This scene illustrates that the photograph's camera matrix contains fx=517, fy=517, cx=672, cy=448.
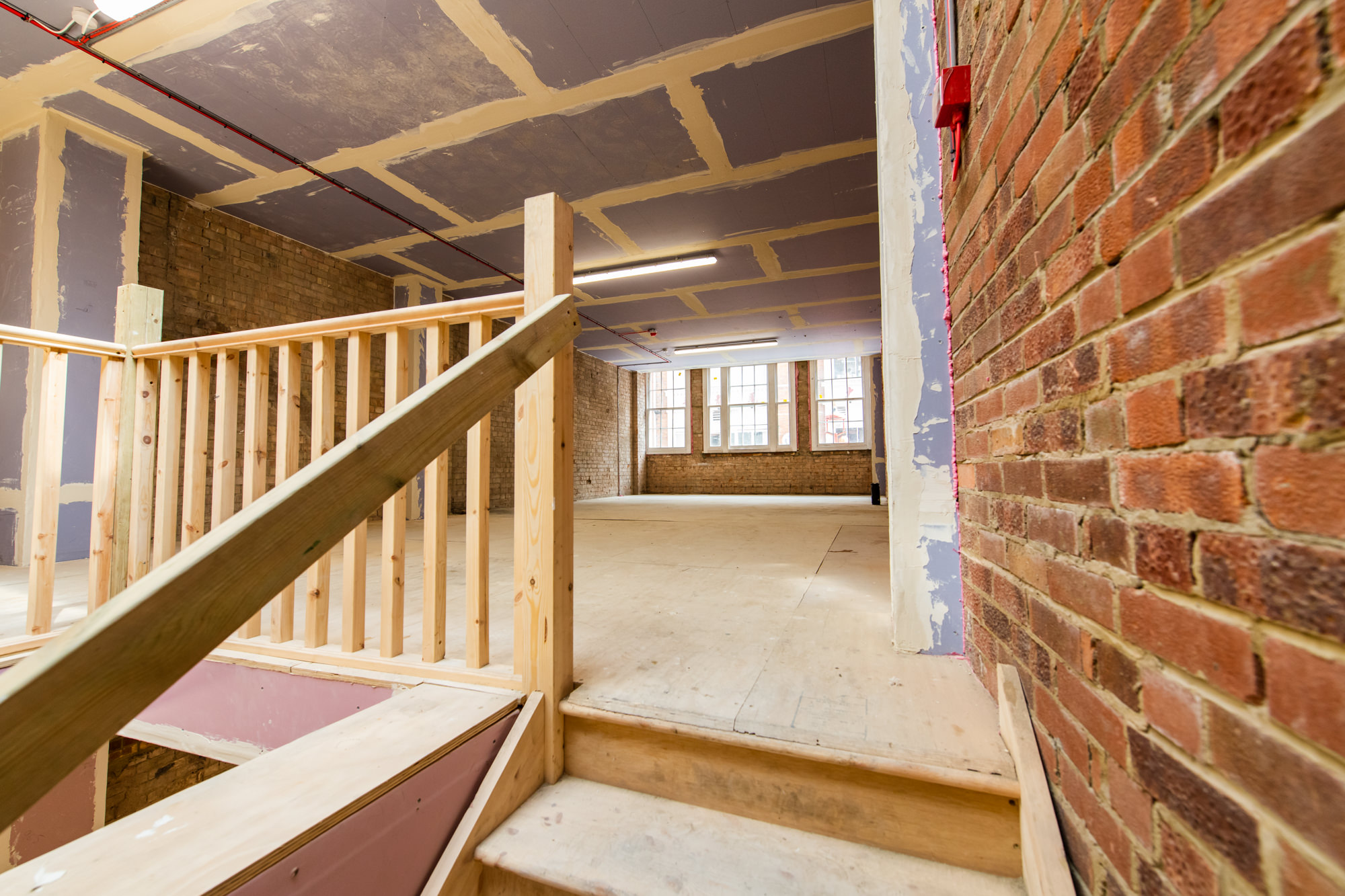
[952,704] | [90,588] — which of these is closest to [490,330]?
[952,704]

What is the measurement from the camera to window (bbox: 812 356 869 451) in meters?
11.0

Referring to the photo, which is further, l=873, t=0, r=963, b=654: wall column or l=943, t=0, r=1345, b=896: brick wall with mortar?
l=873, t=0, r=963, b=654: wall column

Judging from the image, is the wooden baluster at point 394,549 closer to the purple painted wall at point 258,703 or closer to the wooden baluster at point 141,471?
the purple painted wall at point 258,703

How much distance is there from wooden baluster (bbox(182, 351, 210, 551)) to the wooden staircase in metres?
1.33

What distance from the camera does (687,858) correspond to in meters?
0.95

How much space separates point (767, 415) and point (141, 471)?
10.7 meters

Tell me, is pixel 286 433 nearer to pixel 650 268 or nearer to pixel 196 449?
pixel 196 449

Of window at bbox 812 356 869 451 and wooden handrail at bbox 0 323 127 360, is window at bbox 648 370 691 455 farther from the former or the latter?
wooden handrail at bbox 0 323 127 360

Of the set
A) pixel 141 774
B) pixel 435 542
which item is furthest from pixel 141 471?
pixel 141 774

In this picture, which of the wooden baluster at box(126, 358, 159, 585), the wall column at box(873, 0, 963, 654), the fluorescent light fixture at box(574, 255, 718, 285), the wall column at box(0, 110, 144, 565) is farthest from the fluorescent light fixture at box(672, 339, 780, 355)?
the wooden baluster at box(126, 358, 159, 585)

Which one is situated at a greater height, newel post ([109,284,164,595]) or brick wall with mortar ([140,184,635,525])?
brick wall with mortar ([140,184,635,525])

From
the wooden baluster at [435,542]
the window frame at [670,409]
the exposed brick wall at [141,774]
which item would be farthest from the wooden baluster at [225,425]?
the window frame at [670,409]

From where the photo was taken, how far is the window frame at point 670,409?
40.2 ft

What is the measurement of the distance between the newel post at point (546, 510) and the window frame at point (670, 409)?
10.9 metres
